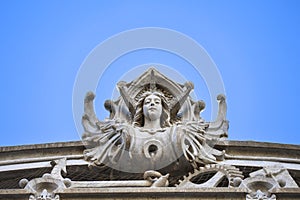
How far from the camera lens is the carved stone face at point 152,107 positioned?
68.4 ft

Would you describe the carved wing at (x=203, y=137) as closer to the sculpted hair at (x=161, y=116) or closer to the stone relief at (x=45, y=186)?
the sculpted hair at (x=161, y=116)

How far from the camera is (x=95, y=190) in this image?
16.9 meters

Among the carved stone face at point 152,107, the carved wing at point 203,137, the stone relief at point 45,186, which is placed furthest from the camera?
the carved stone face at point 152,107

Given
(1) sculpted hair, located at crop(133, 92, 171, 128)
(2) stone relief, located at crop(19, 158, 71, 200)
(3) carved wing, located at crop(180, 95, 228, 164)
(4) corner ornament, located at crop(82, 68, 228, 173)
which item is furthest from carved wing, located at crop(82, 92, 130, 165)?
(2) stone relief, located at crop(19, 158, 71, 200)

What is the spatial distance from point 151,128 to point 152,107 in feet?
1.85

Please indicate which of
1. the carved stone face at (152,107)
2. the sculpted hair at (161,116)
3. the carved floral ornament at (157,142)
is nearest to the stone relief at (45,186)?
the carved floral ornament at (157,142)

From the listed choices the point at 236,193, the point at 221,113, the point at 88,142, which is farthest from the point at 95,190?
the point at 221,113

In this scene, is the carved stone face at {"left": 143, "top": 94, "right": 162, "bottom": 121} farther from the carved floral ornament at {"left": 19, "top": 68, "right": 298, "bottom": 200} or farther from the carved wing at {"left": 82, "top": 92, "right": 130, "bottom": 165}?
the carved wing at {"left": 82, "top": 92, "right": 130, "bottom": 165}

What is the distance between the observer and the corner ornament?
1989 cm

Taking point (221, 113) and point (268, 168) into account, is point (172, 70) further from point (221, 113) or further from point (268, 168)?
point (268, 168)

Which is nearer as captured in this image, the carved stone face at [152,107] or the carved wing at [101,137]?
the carved wing at [101,137]

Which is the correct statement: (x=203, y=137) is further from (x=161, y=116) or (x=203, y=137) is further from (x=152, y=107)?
(x=152, y=107)

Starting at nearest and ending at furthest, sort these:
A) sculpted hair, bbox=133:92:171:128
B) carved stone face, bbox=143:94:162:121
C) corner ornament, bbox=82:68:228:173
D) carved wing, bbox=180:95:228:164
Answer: corner ornament, bbox=82:68:228:173
carved wing, bbox=180:95:228:164
carved stone face, bbox=143:94:162:121
sculpted hair, bbox=133:92:171:128

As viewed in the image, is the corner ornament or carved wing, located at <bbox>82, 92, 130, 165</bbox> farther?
carved wing, located at <bbox>82, 92, 130, 165</bbox>
